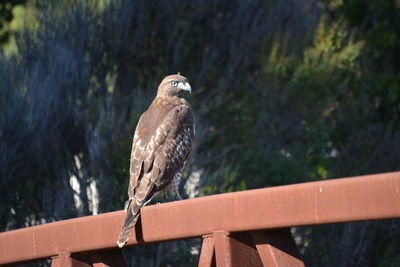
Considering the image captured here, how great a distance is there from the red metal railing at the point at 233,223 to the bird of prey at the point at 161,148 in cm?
102

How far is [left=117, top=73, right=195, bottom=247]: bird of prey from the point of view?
17.4 feet

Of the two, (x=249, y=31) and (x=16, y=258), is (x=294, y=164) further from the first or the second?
(x=16, y=258)

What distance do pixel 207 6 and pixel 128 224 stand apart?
11.3 meters

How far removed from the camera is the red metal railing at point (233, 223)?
2535 millimetres

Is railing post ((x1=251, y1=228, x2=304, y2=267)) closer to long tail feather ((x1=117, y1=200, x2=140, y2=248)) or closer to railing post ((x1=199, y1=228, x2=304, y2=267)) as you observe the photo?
railing post ((x1=199, y1=228, x2=304, y2=267))

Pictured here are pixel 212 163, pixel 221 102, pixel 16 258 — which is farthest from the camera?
pixel 221 102

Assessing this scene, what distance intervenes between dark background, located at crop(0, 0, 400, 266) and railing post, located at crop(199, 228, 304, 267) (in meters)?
5.15

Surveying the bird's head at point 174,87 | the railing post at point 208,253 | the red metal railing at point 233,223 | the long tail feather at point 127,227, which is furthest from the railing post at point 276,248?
the bird's head at point 174,87

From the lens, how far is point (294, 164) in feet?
34.1

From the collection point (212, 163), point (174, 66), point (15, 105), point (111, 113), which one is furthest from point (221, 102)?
point (15, 105)

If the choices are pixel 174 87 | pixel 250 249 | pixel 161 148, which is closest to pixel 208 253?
pixel 250 249

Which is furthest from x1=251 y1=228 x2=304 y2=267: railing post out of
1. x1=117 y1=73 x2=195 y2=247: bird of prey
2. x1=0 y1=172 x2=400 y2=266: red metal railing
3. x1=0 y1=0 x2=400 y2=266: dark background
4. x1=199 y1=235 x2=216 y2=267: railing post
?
x1=0 y1=0 x2=400 y2=266: dark background

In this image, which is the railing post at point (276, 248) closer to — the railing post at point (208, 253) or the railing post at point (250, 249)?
the railing post at point (250, 249)

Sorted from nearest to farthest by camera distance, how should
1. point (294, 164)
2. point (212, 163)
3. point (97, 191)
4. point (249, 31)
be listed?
point (97, 191) → point (294, 164) → point (212, 163) → point (249, 31)
